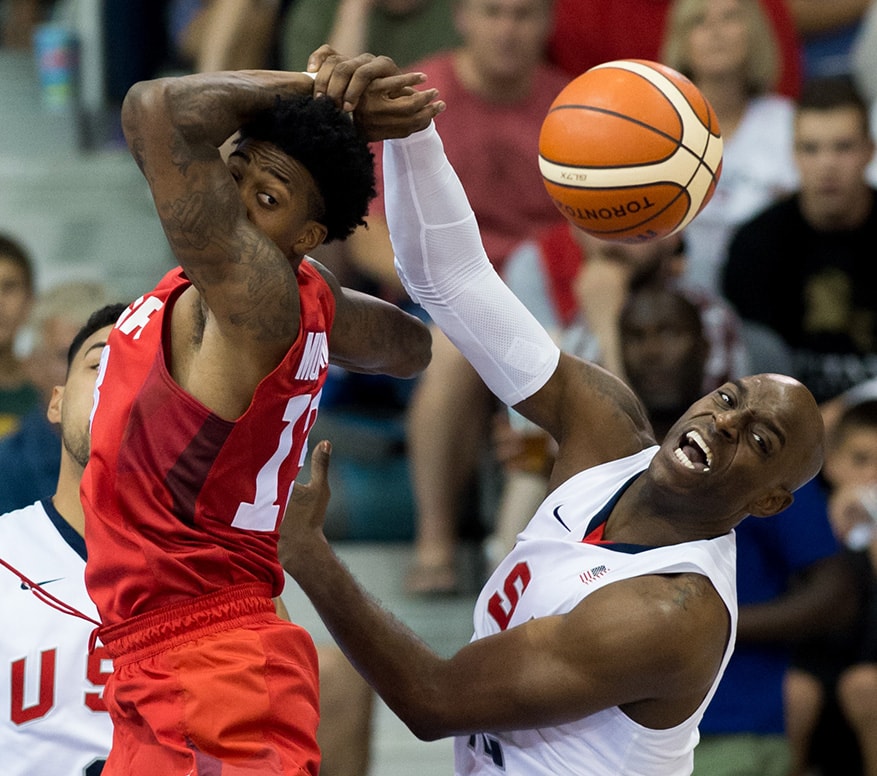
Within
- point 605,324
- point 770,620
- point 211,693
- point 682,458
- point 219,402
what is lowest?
point 770,620

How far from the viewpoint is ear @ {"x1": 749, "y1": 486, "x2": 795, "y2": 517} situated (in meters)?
3.29

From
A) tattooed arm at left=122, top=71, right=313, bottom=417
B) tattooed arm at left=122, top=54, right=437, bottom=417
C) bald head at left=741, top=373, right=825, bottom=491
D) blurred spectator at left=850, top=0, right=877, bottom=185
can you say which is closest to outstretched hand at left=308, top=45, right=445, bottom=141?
tattooed arm at left=122, top=54, right=437, bottom=417

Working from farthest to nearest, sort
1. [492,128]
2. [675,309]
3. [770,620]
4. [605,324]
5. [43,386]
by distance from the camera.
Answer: [492,128] → [43,386] → [605,324] → [675,309] → [770,620]

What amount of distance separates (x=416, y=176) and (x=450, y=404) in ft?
7.68

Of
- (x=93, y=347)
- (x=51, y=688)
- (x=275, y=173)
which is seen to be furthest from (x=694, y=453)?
(x=51, y=688)

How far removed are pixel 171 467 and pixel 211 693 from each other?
42 cm

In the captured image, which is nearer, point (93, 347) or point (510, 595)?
point (510, 595)

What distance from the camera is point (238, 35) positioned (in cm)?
680

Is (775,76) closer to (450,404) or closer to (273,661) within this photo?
(450,404)

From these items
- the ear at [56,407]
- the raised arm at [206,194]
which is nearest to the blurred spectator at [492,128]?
the ear at [56,407]

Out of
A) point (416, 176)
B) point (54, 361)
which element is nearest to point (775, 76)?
point (54, 361)

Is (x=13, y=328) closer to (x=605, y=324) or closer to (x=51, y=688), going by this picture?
(x=605, y=324)

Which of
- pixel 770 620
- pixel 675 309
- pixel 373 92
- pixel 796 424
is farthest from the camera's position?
pixel 675 309

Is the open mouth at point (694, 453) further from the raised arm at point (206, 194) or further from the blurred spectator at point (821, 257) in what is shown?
the blurred spectator at point (821, 257)
